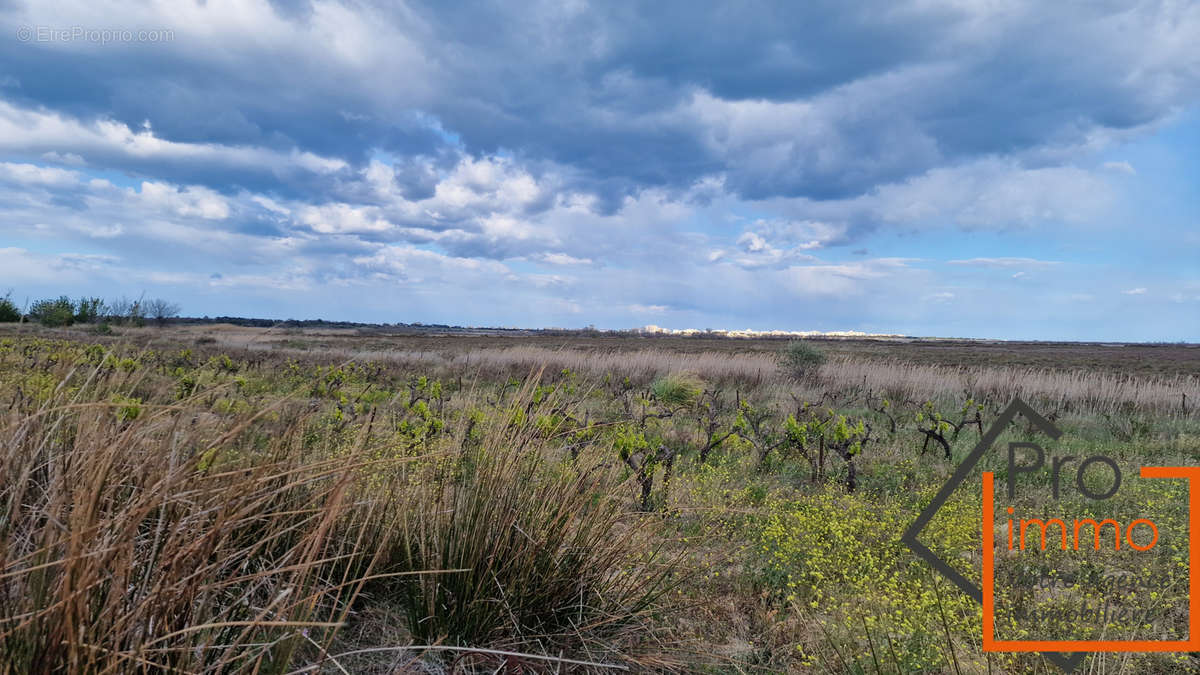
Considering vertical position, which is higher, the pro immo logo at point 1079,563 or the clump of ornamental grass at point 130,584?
the clump of ornamental grass at point 130,584

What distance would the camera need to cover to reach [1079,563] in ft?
13.0

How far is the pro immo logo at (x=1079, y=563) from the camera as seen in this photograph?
8.14 ft

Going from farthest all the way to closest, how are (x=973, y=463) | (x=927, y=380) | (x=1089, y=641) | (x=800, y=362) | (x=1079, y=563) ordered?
1. (x=800, y=362)
2. (x=927, y=380)
3. (x=1079, y=563)
4. (x=973, y=463)
5. (x=1089, y=641)

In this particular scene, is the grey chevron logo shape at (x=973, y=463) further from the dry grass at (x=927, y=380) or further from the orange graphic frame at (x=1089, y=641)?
the dry grass at (x=927, y=380)

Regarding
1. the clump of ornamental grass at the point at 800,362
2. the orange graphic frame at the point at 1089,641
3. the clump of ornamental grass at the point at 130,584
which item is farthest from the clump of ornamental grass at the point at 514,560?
the clump of ornamental grass at the point at 800,362

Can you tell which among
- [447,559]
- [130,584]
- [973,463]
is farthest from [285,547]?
[973,463]

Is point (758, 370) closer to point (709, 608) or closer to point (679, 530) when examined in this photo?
point (679, 530)

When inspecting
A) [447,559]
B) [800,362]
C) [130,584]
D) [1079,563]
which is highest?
[800,362]

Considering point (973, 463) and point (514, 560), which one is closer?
point (514, 560)

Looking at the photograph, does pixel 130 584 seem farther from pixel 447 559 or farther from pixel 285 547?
pixel 447 559

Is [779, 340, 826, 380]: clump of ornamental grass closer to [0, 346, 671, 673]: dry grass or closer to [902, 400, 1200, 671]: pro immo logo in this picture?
[902, 400, 1200, 671]: pro immo logo

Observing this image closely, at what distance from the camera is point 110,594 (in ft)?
5.01

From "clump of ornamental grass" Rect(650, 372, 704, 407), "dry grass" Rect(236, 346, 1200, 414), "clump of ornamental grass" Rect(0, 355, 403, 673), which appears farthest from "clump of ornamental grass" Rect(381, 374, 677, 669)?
"clump of ornamental grass" Rect(650, 372, 704, 407)

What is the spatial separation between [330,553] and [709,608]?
2.00 metres
